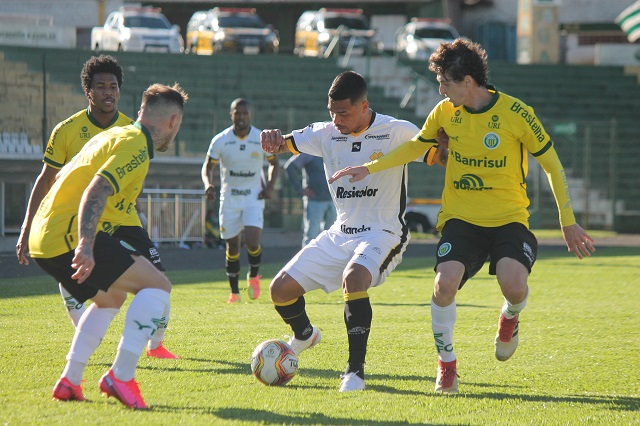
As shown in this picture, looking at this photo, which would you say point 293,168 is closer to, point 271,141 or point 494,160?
point 271,141

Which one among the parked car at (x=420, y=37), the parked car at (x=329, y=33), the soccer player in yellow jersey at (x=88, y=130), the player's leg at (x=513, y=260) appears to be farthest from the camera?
the parked car at (x=420, y=37)

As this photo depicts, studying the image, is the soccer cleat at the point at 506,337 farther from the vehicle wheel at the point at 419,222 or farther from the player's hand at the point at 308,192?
the vehicle wheel at the point at 419,222

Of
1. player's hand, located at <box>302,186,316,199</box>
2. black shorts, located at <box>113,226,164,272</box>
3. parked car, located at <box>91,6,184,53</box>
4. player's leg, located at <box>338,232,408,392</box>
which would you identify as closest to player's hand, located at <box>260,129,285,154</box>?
player's leg, located at <box>338,232,408,392</box>

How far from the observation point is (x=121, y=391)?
5766mm

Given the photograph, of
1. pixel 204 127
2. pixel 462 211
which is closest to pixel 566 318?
pixel 462 211

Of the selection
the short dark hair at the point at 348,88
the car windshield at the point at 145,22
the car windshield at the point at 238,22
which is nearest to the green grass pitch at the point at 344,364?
the short dark hair at the point at 348,88

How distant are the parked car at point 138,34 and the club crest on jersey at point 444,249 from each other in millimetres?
29560

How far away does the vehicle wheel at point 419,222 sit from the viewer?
988 inches

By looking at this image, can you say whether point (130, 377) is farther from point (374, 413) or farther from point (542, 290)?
point (542, 290)

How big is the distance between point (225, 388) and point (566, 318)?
5.07 meters

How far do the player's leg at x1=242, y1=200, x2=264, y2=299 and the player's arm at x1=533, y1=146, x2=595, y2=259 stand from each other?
19.9 feet

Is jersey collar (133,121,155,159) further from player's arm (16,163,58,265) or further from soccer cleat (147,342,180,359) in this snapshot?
soccer cleat (147,342,180,359)

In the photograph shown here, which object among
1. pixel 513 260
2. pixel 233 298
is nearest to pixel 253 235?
pixel 233 298

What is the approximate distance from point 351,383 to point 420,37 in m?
33.2
